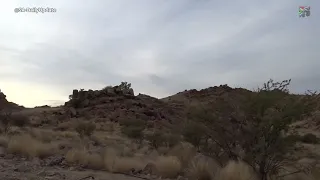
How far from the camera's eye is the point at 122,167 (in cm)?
1405

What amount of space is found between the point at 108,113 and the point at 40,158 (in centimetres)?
4443

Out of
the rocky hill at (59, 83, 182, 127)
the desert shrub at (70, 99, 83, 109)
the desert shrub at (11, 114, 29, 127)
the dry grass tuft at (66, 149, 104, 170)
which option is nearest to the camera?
the dry grass tuft at (66, 149, 104, 170)

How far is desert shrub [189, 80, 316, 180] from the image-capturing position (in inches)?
485

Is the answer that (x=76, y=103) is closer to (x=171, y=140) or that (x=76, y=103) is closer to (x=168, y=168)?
(x=171, y=140)

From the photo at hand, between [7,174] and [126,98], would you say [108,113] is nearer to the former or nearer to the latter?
[126,98]

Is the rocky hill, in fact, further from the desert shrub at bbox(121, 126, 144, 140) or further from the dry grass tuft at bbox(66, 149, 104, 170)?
the dry grass tuft at bbox(66, 149, 104, 170)

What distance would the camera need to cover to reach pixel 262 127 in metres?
12.5

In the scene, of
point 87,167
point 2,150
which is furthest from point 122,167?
point 2,150

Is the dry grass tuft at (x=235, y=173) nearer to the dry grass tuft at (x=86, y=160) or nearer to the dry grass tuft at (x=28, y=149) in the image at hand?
the dry grass tuft at (x=86, y=160)

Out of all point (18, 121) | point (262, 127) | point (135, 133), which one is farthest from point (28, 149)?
point (18, 121)

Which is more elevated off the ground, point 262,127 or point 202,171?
point 262,127

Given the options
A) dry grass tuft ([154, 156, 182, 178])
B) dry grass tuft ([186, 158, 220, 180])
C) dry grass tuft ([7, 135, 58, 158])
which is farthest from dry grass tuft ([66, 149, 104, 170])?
dry grass tuft ([186, 158, 220, 180])

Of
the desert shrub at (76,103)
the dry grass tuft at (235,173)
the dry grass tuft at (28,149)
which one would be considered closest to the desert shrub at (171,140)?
the dry grass tuft at (28,149)

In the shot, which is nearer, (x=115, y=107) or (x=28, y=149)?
(x=28, y=149)
